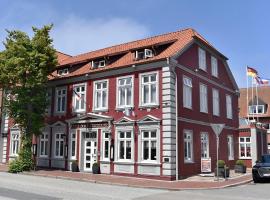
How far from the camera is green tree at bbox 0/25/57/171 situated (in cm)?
2658

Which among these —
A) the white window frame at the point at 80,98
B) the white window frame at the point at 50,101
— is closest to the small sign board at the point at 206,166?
the white window frame at the point at 80,98

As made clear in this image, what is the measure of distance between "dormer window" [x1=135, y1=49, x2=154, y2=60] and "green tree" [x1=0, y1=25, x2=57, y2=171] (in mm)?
6683

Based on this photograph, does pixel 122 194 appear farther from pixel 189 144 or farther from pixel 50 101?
pixel 50 101

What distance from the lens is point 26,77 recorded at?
27234 millimetres

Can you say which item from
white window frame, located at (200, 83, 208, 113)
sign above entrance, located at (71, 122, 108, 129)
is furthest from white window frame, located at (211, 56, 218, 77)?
sign above entrance, located at (71, 122, 108, 129)

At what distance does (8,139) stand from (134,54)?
51.9ft

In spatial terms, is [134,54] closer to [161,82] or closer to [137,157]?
[161,82]

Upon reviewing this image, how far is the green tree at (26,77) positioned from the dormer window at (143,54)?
263 inches

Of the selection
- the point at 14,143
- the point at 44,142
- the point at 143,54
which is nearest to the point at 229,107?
→ the point at 143,54

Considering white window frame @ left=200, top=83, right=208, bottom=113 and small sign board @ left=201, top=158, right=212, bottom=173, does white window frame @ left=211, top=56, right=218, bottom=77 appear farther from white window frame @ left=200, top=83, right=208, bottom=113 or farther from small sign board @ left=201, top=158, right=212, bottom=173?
small sign board @ left=201, top=158, right=212, bottom=173

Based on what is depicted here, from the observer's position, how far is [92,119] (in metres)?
26.2

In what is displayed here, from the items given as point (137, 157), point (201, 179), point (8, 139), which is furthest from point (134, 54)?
point (8, 139)

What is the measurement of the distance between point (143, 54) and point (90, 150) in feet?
25.9

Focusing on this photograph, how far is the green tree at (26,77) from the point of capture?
26.6 m
